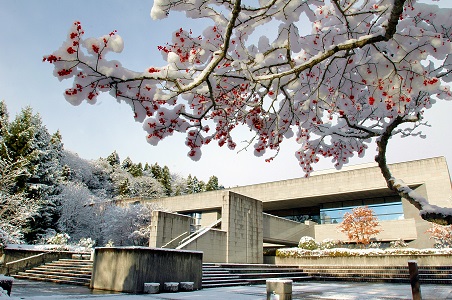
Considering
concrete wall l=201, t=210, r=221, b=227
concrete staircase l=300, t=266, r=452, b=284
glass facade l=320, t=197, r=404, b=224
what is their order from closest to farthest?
1. concrete staircase l=300, t=266, r=452, b=284
2. glass facade l=320, t=197, r=404, b=224
3. concrete wall l=201, t=210, r=221, b=227

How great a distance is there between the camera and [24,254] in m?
17.5

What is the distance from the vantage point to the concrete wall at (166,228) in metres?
16.4

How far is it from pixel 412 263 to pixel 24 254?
1959cm

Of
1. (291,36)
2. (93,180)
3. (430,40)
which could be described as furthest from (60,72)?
(93,180)

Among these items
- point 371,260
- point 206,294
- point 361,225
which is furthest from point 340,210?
point 206,294

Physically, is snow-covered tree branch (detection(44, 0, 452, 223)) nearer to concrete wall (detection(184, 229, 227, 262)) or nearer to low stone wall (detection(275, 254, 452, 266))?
concrete wall (detection(184, 229, 227, 262))

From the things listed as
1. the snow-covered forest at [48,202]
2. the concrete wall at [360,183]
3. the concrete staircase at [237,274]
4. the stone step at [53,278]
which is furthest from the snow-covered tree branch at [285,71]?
the concrete wall at [360,183]

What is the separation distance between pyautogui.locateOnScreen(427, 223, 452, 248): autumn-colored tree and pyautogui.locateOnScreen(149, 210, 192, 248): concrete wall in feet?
59.8

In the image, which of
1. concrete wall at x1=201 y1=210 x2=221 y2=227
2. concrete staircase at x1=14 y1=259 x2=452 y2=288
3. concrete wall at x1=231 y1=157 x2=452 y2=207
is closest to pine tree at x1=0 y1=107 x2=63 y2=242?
concrete wall at x1=201 y1=210 x2=221 y2=227

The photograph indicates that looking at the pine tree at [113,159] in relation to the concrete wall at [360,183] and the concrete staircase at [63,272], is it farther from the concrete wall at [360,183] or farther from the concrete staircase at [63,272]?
the concrete staircase at [63,272]

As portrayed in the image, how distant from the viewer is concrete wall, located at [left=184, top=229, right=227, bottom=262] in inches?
675

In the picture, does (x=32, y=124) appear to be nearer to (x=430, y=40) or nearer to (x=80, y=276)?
(x=80, y=276)

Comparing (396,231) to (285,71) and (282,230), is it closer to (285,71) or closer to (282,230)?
(282,230)

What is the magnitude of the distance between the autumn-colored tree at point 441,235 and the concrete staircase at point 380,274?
267 inches
